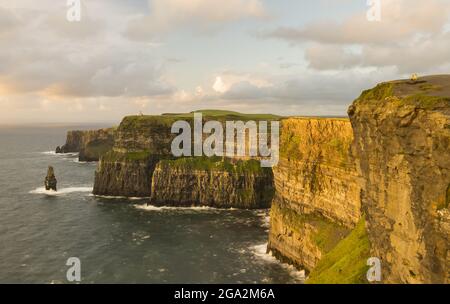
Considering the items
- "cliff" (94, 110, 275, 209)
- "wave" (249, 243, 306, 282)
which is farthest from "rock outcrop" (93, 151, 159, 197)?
"wave" (249, 243, 306, 282)

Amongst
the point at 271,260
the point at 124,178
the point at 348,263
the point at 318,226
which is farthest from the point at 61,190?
the point at 348,263

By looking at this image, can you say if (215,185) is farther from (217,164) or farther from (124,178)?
(124,178)

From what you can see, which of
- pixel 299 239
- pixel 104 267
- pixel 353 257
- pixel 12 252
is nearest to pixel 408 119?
pixel 353 257

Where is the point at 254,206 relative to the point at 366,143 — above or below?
below

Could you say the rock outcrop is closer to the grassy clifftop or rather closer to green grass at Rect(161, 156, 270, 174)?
green grass at Rect(161, 156, 270, 174)

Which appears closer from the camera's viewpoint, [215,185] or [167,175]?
[215,185]
